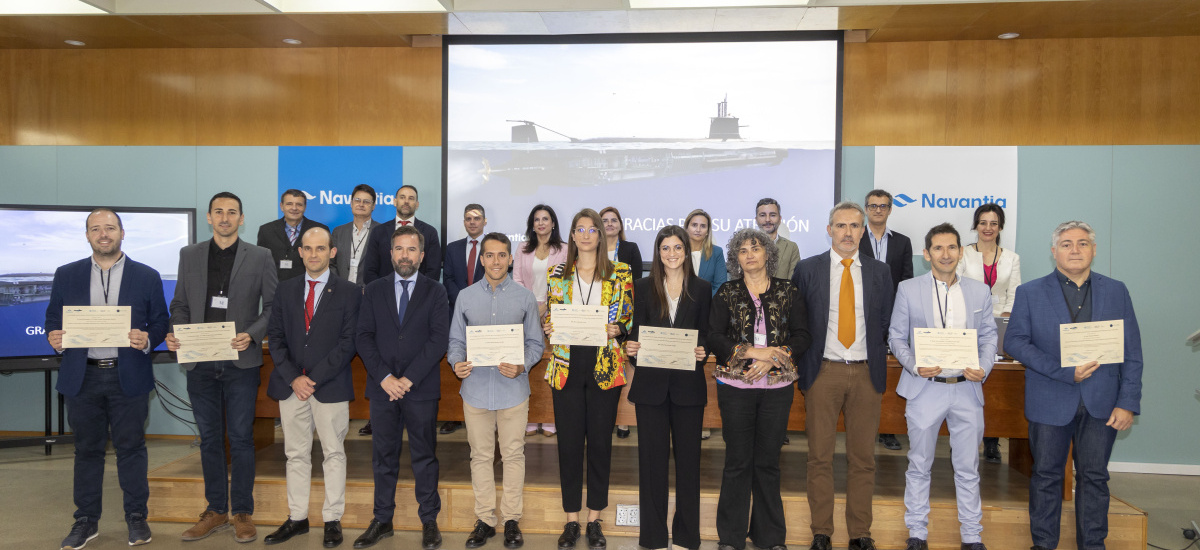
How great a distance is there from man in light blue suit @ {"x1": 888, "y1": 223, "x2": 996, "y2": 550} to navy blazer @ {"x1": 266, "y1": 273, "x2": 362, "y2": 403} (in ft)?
9.14

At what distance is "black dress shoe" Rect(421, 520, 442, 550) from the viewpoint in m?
3.66

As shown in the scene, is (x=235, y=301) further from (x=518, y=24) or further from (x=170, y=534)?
(x=518, y=24)

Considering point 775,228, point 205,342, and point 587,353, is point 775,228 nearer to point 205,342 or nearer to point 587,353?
point 587,353

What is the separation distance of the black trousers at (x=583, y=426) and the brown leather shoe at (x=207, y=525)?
1951 millimetres

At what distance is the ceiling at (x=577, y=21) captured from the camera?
511cm

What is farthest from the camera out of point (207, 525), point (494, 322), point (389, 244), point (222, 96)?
point (222, 96)

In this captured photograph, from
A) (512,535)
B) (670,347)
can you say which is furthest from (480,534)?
(670,347)

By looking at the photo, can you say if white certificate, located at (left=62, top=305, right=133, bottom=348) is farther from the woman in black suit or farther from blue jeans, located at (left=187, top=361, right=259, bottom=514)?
the woman in black suit

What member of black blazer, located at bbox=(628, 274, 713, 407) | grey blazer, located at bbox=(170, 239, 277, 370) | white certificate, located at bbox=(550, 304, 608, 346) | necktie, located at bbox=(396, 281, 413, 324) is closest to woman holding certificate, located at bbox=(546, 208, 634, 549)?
white certificate, located at bbox=(550, 304, 608, 346)

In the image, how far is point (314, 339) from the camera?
361 centimetres

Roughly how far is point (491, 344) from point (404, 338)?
48 cm

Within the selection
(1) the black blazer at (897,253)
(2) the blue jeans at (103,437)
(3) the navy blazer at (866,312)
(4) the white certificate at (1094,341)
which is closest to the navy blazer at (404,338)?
(2) the blue jeans at (103,437)

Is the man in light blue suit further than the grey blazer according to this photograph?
No

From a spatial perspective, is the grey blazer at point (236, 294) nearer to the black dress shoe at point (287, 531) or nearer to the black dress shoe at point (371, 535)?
the black dress shoe at point (287, 531)
